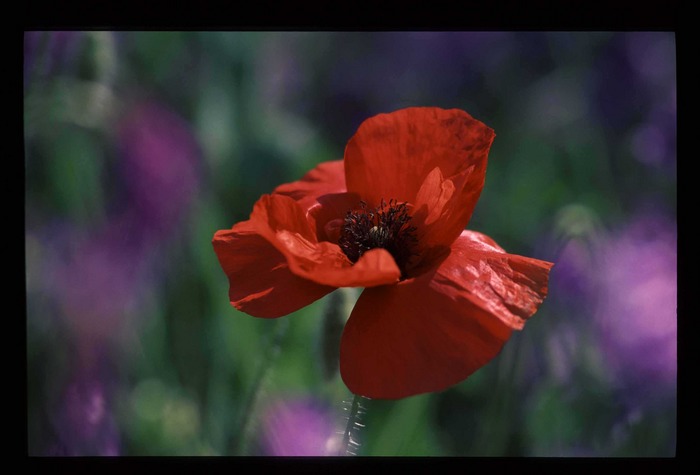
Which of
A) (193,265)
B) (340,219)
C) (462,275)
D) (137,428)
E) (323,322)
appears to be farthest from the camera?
(193,265)

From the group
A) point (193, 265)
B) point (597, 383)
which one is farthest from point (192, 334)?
point (597, 383)

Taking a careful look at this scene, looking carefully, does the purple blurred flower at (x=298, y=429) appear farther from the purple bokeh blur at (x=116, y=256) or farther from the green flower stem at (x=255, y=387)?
the purple bokeh blur at (x=116, y=256)

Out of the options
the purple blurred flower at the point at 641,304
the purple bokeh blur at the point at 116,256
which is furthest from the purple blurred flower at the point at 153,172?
the purple blurred flower at the point at 641,304

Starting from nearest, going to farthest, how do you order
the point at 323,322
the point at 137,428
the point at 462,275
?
the point at 462,275, the point at 323,322, the point at 137,428

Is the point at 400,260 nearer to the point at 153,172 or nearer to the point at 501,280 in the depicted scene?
the point at 501,280

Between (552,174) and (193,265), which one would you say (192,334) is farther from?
(552,174)

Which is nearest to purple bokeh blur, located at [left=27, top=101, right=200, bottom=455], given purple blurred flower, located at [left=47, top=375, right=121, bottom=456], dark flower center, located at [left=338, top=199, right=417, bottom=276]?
purple blurred flower, located at [left=47, top=375, right=121, bottom=456]

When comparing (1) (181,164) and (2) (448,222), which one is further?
(1) (181,164)

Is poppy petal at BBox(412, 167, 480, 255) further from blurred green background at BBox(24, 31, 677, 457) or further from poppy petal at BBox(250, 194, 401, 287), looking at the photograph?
blurred green background at BBox(24, 31, 677, 457)
